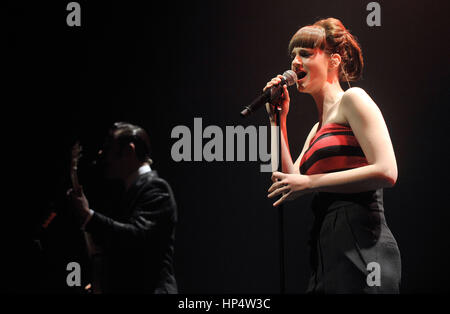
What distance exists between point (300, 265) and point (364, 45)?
131 centimetres

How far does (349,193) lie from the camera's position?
5.57 feet

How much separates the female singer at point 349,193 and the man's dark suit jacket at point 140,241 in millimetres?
845

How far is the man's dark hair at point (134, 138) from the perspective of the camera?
2.61m

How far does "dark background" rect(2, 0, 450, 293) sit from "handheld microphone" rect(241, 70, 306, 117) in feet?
2.75

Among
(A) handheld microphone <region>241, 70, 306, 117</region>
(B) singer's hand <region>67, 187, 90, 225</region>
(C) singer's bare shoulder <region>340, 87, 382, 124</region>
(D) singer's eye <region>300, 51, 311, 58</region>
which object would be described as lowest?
(B) singer's hand <region>67, 187, 90, 225</region>

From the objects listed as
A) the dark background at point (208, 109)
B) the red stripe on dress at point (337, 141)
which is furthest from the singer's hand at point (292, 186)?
the dark background at point (208, 109)

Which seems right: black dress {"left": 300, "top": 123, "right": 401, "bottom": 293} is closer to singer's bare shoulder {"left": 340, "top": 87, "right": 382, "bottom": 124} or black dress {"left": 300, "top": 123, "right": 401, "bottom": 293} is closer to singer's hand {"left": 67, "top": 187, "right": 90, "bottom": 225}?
singer's bare shoulder {"left": 340, "top": 87, "right": 382, "bottom": 124}

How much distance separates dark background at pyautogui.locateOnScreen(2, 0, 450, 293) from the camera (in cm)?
263

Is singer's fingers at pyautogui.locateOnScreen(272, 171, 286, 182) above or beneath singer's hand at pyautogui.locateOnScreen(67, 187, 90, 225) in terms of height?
above

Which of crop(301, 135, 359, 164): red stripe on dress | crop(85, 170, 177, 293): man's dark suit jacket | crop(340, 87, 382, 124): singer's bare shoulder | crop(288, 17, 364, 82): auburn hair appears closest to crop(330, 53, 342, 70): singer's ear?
crop(288, 17, 364, 82): auburn hair

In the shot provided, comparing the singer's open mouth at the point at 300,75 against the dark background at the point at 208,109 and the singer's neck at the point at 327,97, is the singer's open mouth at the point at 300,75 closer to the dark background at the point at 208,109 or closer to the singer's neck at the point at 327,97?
the singer's neck at the point at 327,97

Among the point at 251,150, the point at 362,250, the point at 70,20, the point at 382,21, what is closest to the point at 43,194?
the point at 70,20

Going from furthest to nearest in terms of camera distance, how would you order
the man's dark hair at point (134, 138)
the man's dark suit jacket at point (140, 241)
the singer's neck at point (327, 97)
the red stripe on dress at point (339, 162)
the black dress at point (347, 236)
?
the man's dark hair at point (134, 138)
the man's dark suit jacket at point (140, 241)
the singer's neck at point (327, 97)
the red stripe on dress at point (339, 162)
the black dress at point (347, 236)

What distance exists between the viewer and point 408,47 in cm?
261
